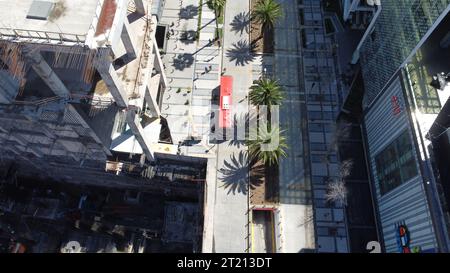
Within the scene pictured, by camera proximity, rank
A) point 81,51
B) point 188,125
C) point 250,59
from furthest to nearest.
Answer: point 250,59 → point 188,125 → point 81,51

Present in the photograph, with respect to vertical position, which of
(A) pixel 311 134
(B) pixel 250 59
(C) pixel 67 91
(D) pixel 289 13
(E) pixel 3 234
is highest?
(D) pixel 289 13

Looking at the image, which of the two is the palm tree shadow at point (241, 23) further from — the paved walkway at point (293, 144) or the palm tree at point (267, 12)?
the paved walkway at point (293, 144)

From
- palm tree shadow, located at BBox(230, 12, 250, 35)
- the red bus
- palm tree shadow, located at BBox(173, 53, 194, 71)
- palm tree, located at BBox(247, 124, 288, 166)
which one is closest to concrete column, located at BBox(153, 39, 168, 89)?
palm tree shadow, located at BBox(173, 53, 194, 71)

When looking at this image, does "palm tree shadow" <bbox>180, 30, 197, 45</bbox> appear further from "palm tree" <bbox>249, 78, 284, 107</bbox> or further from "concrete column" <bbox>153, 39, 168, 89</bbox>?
"palm tree" <bbox>249, 78, 284, 107</bbox>

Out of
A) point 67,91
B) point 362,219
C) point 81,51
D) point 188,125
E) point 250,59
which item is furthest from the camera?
point 250,59

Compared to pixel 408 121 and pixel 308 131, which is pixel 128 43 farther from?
pixel 408 121

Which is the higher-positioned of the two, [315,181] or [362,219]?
[315,181]

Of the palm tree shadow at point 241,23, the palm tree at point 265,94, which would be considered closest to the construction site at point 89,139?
the palm tree at point 265,94

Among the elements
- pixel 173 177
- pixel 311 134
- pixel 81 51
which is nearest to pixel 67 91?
pixel 81 51

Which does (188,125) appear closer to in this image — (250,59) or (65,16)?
(250,59)
